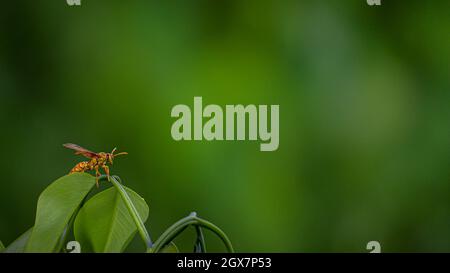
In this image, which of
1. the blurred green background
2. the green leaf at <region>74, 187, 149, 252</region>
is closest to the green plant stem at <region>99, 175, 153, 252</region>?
the green leaf at <region>74, 187, 149, 252</region>

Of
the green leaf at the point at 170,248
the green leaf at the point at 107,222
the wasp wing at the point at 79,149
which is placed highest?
the wasp wing at the point at 79,149

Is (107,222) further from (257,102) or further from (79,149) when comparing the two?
(257,102)

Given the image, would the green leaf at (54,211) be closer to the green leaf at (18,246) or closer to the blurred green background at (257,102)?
the green leaf at (18,246)

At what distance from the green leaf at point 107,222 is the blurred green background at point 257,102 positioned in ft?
1.14

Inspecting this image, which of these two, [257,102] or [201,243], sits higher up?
[257,102]

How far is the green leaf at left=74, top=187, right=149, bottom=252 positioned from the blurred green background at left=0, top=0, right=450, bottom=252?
0.35 metres

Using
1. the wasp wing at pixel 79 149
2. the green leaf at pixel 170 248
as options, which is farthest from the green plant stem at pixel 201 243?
the wasp wing at pixel 79 149

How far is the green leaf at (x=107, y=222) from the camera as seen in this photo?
0.49 meters

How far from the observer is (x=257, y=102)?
0.85m

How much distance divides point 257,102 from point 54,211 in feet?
1.41

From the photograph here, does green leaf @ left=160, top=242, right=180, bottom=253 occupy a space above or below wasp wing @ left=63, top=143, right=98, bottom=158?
below

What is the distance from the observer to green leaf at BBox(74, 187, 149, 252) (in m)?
0.49

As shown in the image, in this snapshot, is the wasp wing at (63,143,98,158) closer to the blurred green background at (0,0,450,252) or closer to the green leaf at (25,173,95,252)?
the green leaf at (25,173,95,252)

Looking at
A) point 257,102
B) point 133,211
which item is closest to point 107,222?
point 133,211
